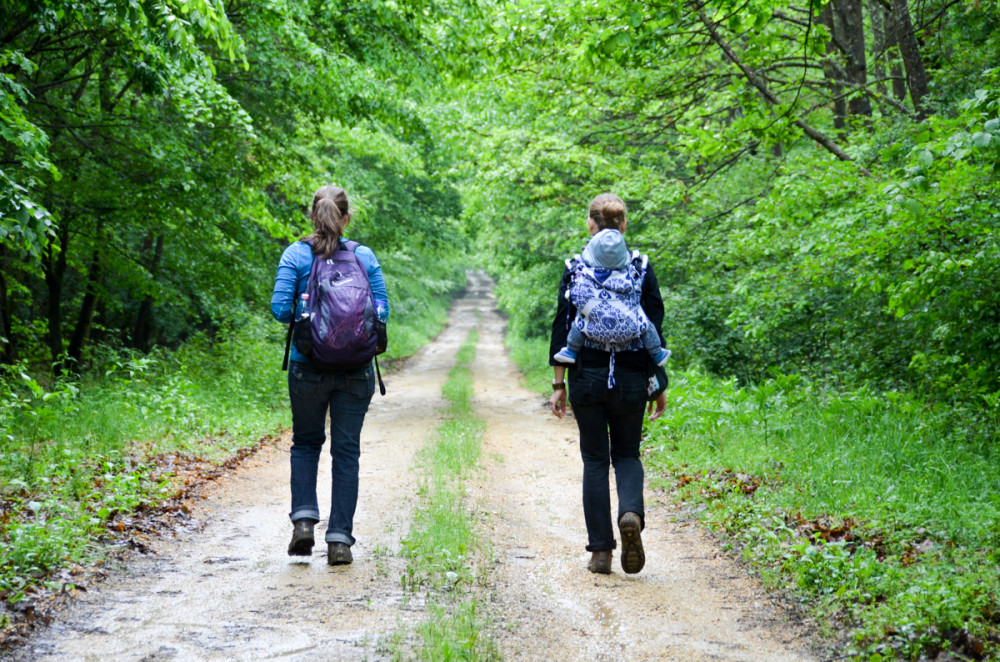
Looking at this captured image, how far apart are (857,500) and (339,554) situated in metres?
3.27

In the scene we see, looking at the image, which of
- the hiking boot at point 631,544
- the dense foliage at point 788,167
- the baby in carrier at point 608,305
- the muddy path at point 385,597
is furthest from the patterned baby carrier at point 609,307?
the dense foliage at point 788,167

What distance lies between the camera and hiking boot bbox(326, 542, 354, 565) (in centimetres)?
461

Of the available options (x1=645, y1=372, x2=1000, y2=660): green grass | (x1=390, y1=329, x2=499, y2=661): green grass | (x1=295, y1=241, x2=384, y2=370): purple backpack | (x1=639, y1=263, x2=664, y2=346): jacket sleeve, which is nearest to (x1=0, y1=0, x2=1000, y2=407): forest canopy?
(x1=645, y1=372, x2=1000, y2=660): green grass

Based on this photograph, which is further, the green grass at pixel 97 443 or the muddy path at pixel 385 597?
the green grass at pixel 97 443

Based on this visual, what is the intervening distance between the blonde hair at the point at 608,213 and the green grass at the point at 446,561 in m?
2.10

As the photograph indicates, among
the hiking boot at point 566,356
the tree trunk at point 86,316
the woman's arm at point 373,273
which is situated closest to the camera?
the hiking boot at point 566,356

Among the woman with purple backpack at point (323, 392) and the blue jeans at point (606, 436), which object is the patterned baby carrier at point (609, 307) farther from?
the woman with purple backpack at point (323, 392)

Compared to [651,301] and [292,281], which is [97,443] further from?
[651,301]

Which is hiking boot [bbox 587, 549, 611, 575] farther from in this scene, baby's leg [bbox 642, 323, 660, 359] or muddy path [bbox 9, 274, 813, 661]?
baby's leg [bbox 642, 323, 660, 359]

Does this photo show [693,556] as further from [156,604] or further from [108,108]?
[108,108]

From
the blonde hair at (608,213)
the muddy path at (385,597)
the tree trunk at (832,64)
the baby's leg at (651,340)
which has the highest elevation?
the tree trunk at (832,64)

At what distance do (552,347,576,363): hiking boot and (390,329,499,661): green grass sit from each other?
4.26ft

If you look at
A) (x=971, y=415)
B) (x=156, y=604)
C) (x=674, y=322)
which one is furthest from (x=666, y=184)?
(x=156, y=604)

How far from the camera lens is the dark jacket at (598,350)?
4539mm
